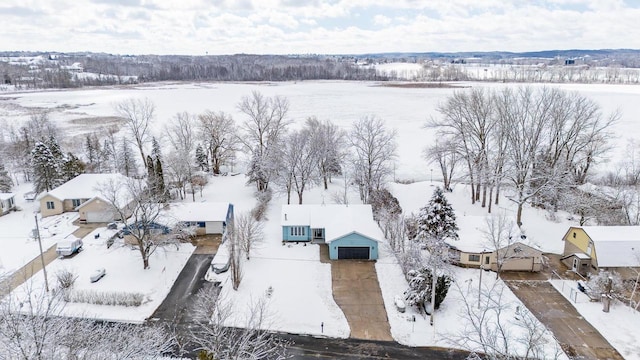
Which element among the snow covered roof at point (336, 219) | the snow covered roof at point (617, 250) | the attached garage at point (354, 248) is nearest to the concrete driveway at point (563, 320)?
the snow covered roof at point (617, 250)

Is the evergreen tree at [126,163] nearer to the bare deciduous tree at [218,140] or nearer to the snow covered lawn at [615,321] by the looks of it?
the bare deciduous tree at [218,140]

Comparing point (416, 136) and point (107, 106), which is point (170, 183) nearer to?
point (416, 136)

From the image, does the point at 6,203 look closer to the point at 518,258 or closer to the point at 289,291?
the point at 289,291

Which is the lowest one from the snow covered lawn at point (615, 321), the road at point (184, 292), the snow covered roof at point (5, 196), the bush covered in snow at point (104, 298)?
the snow covered lawn at point (615, 321)

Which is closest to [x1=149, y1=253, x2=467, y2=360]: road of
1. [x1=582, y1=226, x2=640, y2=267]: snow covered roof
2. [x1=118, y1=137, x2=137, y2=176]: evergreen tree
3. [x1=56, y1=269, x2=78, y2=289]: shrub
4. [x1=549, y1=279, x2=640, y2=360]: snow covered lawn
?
[x1=56, y1=269, x2=78, y2=289]: shrub

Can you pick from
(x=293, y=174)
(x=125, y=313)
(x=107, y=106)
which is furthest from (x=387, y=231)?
(x=107, y=106)

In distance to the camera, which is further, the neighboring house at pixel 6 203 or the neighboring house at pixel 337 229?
the neighboring house at pixel 6 203

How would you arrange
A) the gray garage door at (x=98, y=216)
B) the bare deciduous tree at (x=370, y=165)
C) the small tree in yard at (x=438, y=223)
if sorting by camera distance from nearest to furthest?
1. the small tree in yard at (x=438, y=223)
2. the gray garage door at (x=98, y=216)
3. the bare deciduous tree at (x=370, y=165)
